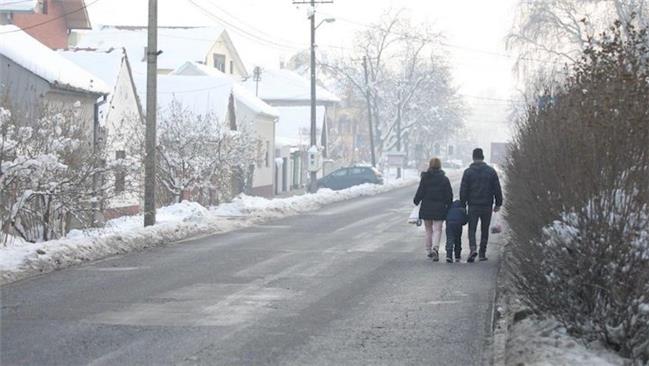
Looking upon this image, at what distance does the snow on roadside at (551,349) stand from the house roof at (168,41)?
62.6 meters

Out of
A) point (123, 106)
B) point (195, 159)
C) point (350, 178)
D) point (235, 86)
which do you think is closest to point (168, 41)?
point (350, 178)

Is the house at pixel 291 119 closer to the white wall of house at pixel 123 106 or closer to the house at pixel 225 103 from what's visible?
the house at pixel 225 103

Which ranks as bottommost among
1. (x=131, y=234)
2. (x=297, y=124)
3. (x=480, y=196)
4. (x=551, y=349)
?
(x=131, y=234)

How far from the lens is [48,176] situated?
65.6ft

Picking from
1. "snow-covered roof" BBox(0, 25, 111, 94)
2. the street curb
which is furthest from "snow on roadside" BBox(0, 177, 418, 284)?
the street curb

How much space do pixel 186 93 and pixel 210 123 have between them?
64.8ft

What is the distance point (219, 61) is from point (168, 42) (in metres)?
4.02

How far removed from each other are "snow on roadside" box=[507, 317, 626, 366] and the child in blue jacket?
24.3 ft

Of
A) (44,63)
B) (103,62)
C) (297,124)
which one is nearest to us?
(44,63)

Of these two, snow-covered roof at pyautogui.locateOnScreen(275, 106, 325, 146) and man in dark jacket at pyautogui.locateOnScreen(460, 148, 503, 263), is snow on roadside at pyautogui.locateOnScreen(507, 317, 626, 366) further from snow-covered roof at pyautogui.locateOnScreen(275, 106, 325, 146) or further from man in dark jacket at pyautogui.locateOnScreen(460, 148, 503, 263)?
snow-covered roof at pyautogui.locateOnScreen(275, 106, 325, 146)

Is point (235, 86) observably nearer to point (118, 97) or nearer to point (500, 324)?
point (118, 97)

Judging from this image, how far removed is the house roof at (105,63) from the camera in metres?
39.9

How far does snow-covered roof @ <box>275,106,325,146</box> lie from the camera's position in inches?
3167

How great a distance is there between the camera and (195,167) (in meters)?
33.5
